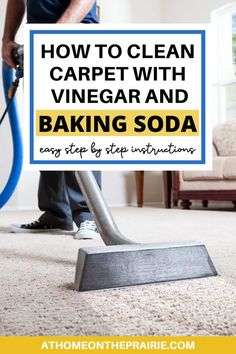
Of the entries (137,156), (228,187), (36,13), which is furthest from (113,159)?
(228,187)

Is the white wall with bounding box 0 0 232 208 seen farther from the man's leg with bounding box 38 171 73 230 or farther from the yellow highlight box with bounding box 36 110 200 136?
the yellow highlight box with bounding box 36 110 200 136

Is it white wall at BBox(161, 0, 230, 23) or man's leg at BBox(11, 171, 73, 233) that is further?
white wall at BBox(161, 0, 230, 23)

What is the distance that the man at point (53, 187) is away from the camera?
5.56 ft

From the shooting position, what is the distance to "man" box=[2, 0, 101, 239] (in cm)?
170

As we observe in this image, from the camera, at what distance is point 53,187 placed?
1.90m

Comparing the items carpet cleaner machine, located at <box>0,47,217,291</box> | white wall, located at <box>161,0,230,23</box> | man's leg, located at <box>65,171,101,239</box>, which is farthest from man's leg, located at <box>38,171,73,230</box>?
white wall, located at <box>161,0,230,23</box>

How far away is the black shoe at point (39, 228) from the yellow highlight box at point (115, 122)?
0.64m

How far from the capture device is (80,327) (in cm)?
57

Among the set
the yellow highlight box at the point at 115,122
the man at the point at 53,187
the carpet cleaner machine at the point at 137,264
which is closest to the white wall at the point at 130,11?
the man at the point at 53,187

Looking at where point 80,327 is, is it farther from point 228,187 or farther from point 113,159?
point 228,187

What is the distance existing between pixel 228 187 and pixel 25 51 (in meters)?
2.38

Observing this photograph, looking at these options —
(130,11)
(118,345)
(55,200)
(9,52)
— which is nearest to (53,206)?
(55,200)

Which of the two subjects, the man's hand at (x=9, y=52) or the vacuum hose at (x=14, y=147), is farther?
the vacuum hose at (x=14, y=147)

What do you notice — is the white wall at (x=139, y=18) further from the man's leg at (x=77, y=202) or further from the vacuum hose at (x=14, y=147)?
the man's leg at (x=77, y=202)
